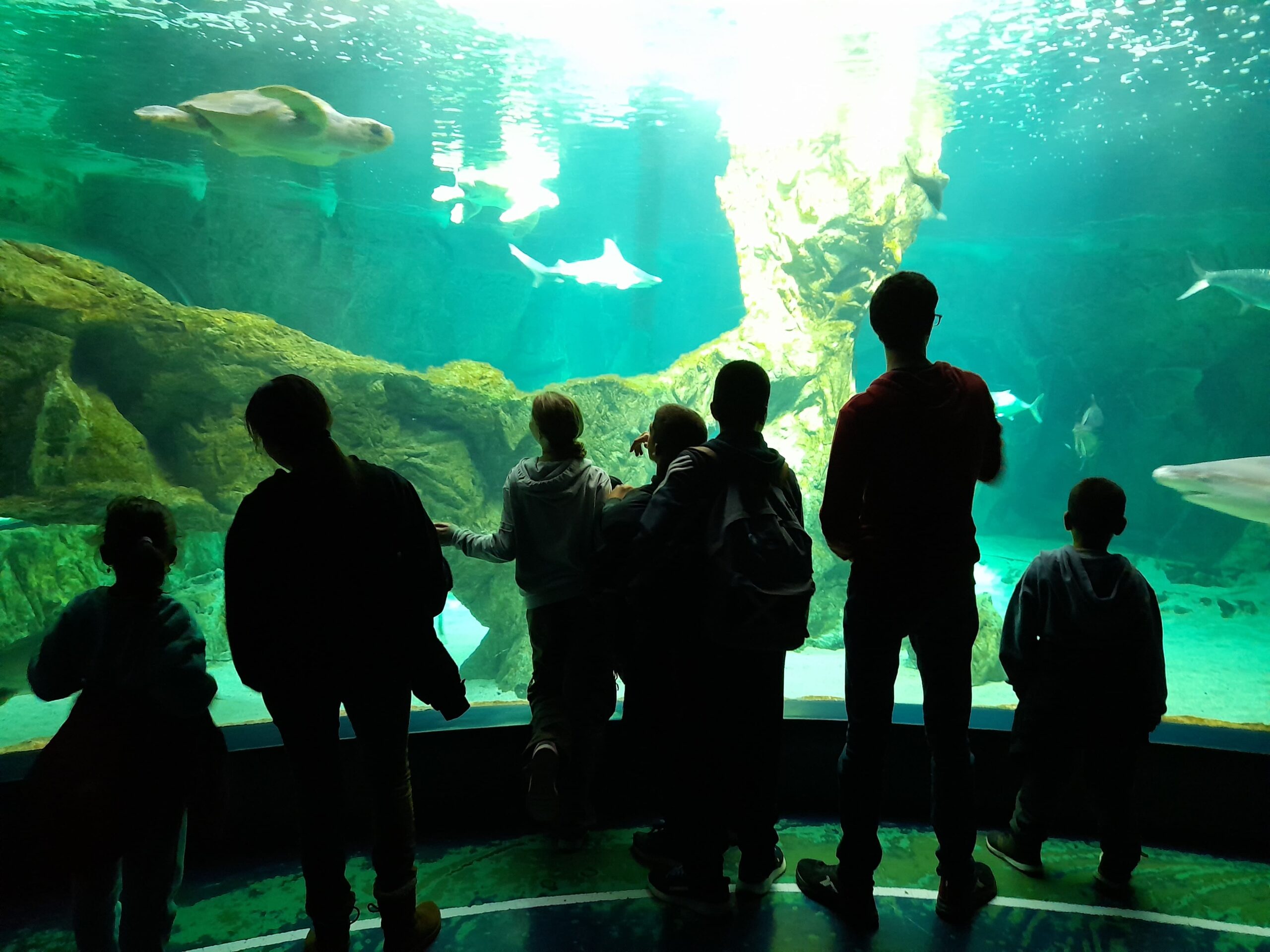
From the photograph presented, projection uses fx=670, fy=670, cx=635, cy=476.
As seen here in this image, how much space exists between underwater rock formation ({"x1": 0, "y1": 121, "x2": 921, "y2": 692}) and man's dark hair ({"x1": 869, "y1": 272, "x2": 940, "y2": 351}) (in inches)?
257

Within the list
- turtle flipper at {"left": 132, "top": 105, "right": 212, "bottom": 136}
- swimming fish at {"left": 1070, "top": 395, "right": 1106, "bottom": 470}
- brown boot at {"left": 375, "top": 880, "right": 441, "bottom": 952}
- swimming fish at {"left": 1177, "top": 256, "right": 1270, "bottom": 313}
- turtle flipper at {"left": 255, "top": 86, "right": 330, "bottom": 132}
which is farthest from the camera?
swimming fish at {"left": 1070, "top": 395, "right": 1106, "bottom": 470}

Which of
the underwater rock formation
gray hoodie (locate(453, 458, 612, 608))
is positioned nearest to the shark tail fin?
the underwater rock formation

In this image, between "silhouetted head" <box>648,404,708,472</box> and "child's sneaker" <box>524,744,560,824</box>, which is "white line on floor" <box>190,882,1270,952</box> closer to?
"child's sneaker" <box>524,744,560,824</box>

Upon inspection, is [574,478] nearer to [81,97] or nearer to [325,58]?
[325,58]

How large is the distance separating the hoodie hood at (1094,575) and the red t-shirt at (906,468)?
53 centimetres

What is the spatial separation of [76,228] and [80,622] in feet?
64.8

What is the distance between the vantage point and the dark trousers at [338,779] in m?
1.87

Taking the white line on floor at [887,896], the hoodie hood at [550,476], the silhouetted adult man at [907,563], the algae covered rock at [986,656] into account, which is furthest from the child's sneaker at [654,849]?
the algae covered rock at [986,656]

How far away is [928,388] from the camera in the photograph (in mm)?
2055

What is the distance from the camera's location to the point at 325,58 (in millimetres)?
12383

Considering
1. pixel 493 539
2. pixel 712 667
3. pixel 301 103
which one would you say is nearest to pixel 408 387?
pixel 301 103

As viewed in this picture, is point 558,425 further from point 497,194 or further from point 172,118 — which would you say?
point 497,194

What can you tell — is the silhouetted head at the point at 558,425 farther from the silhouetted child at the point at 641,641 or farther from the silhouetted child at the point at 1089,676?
the silhouetted child at the point at 1089,676

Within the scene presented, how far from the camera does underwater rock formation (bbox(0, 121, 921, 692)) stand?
597cm
